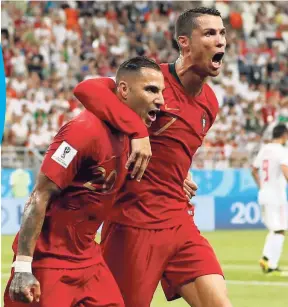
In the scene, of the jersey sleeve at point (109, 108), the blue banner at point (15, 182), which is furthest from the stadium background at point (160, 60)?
the jersey sleeve at point (109, 108)

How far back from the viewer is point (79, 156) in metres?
5.08

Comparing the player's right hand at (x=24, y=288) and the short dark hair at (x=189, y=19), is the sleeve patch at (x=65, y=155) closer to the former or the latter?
the player's right hand at (x=24, y=288)

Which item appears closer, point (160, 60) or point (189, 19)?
point (189, 19)

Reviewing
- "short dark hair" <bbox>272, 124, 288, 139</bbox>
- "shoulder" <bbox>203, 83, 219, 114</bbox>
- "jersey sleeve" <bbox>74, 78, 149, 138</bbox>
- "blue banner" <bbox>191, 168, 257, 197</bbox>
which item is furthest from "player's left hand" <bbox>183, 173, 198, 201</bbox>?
"blue banner" <bbox>191, 168, 257, 197</bbox>

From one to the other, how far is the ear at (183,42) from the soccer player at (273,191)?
6612mm

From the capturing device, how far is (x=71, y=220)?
524 centimetres

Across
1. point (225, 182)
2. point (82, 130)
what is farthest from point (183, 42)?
point (225, 182)

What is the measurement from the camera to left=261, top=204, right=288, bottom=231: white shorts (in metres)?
13.5

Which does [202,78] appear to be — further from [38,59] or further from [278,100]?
[278,100]

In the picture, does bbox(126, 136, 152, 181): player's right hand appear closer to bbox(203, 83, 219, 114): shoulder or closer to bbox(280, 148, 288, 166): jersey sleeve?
bbox(203, 83, 219, 114): shoulder

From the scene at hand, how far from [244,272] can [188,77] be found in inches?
284

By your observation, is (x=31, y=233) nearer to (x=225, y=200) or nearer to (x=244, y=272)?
(x=244, y=272)

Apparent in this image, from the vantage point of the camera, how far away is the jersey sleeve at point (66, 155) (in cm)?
505

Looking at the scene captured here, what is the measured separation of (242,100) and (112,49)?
3.77 m
